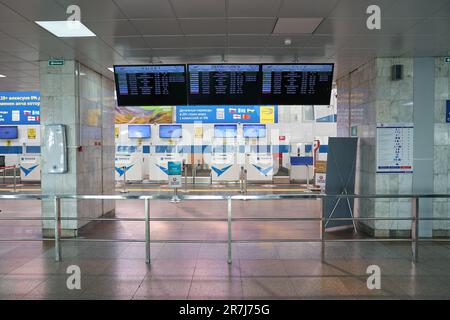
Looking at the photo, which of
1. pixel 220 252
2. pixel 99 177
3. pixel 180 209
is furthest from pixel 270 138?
pixel 220 252

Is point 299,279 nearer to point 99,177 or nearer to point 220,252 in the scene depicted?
point 220,252

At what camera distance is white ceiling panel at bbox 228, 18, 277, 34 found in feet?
13.0

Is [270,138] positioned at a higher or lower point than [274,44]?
lower

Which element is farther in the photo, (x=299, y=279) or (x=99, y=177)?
(x=99, y=177)

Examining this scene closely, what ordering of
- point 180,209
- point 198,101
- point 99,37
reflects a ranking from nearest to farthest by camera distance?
1. point 99,37
2. point 198,101
3. point 180,209

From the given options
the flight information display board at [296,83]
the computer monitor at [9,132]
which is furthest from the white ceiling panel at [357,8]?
the computer monitor at [9,132]

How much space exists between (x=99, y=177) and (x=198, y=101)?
2694 mm

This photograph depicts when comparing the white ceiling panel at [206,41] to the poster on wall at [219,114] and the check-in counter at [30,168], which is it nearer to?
the poster on wall at [219,114]

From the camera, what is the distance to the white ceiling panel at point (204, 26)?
3973mm

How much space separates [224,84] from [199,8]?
5.66 feet

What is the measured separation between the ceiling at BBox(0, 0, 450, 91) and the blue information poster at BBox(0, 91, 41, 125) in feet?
10.1

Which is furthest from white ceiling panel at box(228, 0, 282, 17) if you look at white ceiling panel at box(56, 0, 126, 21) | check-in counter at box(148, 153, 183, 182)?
check-in counter at box(148, 153, 183, 182)

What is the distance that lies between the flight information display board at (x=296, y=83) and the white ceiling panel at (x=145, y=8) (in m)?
1.92

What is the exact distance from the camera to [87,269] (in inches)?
161
